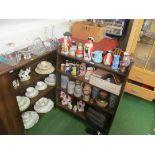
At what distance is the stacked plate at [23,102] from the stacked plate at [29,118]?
0.64 ft

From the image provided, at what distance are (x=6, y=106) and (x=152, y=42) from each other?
1.92 meters

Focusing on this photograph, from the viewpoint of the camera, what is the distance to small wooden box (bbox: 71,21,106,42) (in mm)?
1747

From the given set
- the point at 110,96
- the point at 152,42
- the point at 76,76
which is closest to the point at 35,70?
the point at 76,76

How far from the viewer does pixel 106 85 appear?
4.66ft

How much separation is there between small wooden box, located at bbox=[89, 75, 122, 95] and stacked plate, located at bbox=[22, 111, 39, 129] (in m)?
0.79

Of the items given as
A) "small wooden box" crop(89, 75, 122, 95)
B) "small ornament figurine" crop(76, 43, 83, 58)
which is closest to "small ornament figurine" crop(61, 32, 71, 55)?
"small ornament figurine" crop(76, 43, 83, 58)

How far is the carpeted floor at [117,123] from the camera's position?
5.76 ft

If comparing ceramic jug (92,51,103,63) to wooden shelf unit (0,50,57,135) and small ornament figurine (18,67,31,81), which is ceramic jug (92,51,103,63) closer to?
wooden shelf unit (0,50,57,135)

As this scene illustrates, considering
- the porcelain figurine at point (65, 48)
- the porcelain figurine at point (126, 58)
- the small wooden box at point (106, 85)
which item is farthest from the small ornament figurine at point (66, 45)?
the porcelain figurine at point (126, 58)

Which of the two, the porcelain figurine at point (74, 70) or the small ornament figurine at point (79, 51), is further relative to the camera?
the porcelain figurine at point (74, 70)

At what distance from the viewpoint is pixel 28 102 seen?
1553 mm

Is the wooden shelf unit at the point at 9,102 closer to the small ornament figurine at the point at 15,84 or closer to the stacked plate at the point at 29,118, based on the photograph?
the small ornament figurine at the point at 15,84

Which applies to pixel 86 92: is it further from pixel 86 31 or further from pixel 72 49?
pixel 86 31
